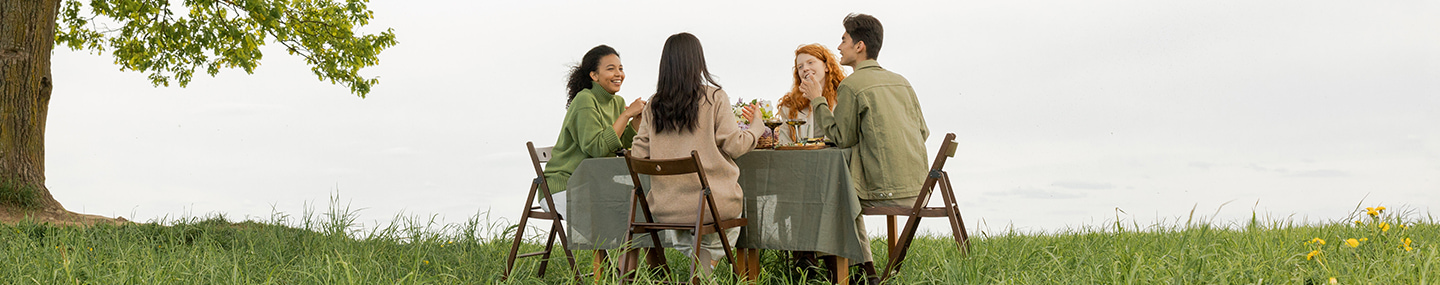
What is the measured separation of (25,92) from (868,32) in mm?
7854

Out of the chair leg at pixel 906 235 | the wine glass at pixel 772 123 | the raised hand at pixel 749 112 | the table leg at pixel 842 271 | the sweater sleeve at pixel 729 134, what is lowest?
the table leg at pixel 842 271

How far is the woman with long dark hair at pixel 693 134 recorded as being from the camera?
3.98 metres

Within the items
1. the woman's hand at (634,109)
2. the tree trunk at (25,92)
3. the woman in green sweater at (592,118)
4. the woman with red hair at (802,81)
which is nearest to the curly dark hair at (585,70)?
the woman in green sweater at (592,118)

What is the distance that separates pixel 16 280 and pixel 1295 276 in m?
5.67

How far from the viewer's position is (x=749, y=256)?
14.4ft

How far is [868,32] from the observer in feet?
15.0

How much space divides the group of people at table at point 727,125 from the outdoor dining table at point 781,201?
115 millimetres

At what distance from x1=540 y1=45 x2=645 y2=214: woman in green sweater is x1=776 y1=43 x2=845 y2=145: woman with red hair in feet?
2.62

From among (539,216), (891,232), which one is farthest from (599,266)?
(891,232)

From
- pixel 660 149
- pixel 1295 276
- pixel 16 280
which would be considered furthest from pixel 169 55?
pixel 1295 276

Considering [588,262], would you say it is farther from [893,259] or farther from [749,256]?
[893,259]

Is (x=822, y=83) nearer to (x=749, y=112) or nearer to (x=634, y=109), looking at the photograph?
(x=749, y=112)

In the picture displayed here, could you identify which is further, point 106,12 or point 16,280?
point 106,12

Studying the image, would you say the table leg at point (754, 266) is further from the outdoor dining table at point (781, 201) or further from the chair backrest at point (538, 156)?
the chair backrest at point (538, 156)
